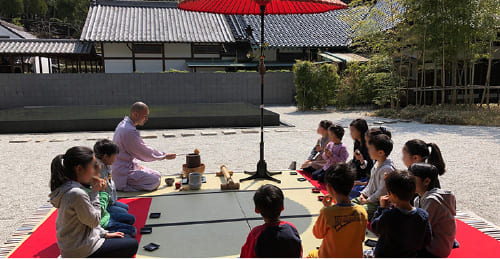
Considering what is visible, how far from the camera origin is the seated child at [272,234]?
70.2 inches

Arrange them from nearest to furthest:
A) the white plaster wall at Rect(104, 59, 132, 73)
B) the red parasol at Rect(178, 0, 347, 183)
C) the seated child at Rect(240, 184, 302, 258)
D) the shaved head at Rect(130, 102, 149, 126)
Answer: the seated child at Rect(240, 184, 302, 258) → the shaved head at Rect(130, 102, 149, 126) → the red parasol at Rect(178, 0, 347, 183) → the white plaster wall at Rect(104, 59, 132, 73)

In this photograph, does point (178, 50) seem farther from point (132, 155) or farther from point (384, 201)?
point (384, 201)

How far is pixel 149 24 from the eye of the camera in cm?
1639

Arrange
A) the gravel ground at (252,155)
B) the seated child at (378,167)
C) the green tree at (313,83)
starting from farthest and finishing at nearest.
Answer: the green tree at (313,83)
the gravel ground at (252,155)
the seated child at (378,167)

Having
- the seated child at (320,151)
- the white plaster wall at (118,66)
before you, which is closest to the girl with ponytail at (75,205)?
the seated child at (320,151)

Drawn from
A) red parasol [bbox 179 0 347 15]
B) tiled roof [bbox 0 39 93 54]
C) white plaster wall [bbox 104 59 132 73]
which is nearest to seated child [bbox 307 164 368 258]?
red parasol [bbox 179 0 347 15]

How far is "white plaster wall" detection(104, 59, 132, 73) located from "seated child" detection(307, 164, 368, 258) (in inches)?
574

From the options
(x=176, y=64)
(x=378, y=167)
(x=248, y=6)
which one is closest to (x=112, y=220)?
(x=378, y=167)

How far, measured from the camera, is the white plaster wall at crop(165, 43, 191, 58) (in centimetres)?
1577

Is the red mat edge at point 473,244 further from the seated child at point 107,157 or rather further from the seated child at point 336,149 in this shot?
the seated child at point 107,157

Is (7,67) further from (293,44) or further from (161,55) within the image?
(293,44)

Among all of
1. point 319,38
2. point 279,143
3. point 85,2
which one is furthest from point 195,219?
point 85,2

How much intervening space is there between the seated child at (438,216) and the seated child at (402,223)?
8.1 inches

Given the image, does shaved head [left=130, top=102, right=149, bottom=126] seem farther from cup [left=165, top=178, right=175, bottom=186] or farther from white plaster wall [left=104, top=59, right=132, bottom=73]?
white plaster wall [left=104, top=59, right=132, bottom=73]
